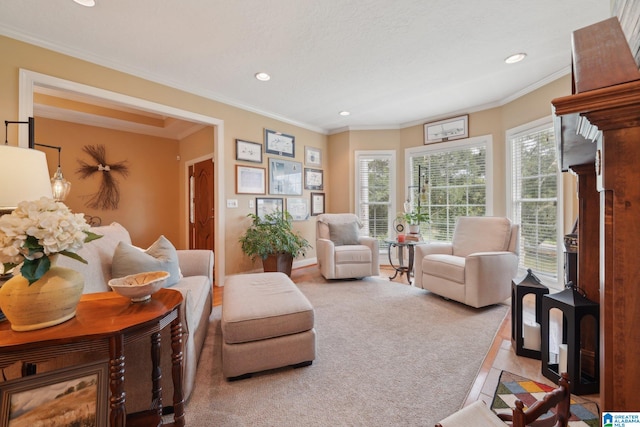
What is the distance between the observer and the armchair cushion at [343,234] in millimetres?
4086

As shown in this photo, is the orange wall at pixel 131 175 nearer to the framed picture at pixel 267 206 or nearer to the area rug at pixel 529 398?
the framed picture at pixel 267 206

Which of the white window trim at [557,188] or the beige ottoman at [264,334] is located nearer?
the beige ottoman at [264,334]

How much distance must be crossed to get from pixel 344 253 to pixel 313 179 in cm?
184

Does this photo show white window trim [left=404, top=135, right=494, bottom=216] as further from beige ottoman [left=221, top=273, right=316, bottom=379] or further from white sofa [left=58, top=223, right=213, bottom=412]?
white sofa [left=58, top=223, right=213, bottom=412]

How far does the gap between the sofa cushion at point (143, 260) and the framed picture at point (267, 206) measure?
215 centimetres

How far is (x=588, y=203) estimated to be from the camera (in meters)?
1.52

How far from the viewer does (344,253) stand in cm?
374

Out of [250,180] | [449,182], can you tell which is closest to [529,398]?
[449,182]

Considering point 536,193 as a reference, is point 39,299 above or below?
below

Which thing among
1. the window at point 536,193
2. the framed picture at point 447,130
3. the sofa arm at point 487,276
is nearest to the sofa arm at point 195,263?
the sofa arm at point 487,276

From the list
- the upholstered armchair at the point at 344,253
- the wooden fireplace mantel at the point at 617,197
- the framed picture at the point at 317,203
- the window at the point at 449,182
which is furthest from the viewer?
the framed picture at the point at 317,203

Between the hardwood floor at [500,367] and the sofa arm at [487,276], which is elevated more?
the sofa arm at [487,276]

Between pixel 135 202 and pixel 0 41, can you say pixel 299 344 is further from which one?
pixel 135 202

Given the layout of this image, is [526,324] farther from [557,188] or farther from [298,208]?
[298,208]
